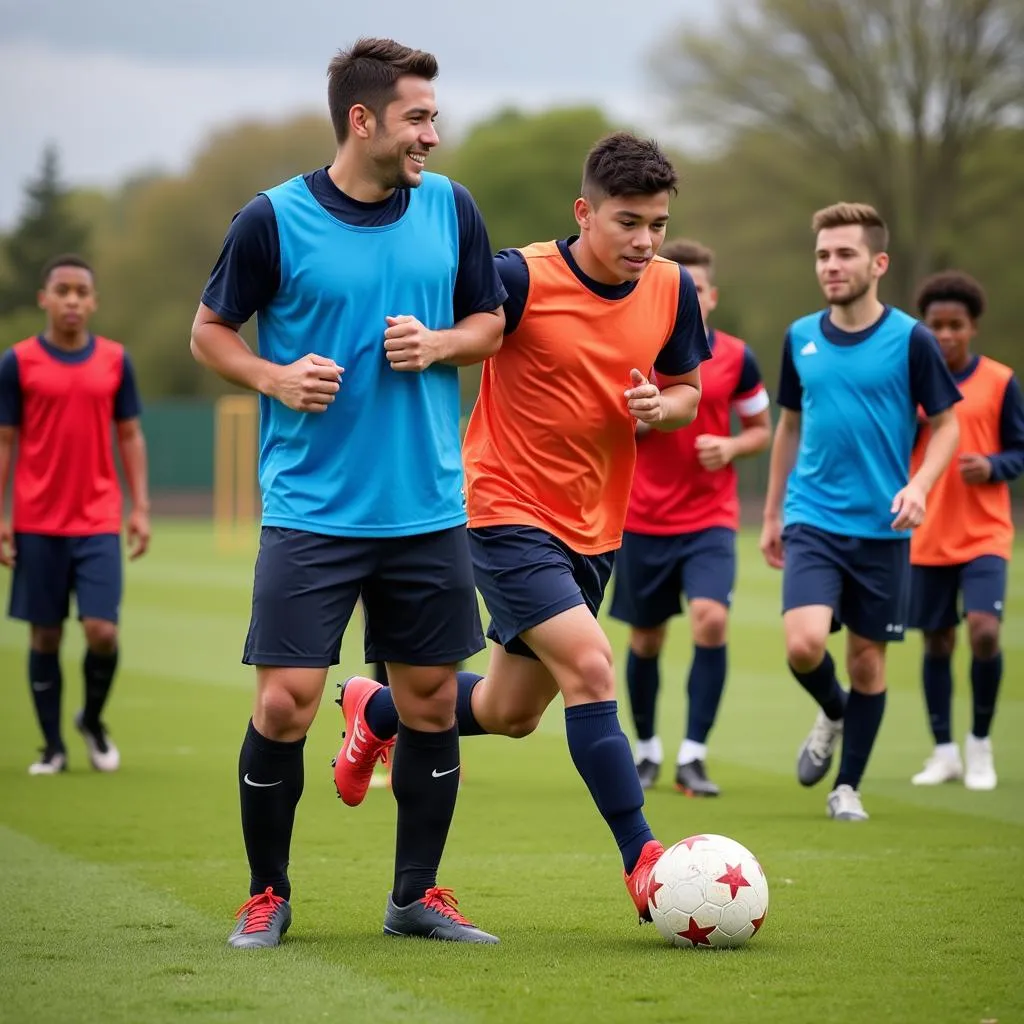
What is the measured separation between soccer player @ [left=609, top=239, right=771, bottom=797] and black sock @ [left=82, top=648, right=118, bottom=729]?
2.73m

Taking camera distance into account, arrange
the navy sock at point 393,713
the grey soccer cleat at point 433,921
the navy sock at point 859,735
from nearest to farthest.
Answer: the grey soccer cleat at point 433,921 → the navy sock at point 393,713 → the navy sock at point 859,735

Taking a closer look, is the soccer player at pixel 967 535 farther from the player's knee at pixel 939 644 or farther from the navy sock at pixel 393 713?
the navy sock at pixel 393 713

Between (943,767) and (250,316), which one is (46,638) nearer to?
(943,767)

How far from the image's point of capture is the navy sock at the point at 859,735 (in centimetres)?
819

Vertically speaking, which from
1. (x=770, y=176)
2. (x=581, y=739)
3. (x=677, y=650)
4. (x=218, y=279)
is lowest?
(x=677, y=650)

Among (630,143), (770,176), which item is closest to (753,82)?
(770,176)

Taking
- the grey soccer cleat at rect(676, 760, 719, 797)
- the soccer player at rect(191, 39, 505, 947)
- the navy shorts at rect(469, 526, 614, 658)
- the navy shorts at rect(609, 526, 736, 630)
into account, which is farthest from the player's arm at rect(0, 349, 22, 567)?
the soccer player at rect(191, 39, 505, 947)

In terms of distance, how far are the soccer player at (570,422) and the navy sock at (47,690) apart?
3911mm

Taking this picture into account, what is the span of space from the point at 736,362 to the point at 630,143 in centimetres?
379

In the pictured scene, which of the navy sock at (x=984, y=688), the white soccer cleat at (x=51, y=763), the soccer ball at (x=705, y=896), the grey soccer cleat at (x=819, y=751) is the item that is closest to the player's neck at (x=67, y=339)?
the white soccer cleat at (x=51, y=763)

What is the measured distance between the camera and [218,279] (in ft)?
17.1

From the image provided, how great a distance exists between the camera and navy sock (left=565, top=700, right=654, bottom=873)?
5398mm

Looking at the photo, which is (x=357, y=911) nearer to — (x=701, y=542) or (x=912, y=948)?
(x=912, y=948)

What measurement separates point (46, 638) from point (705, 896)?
556 cm
